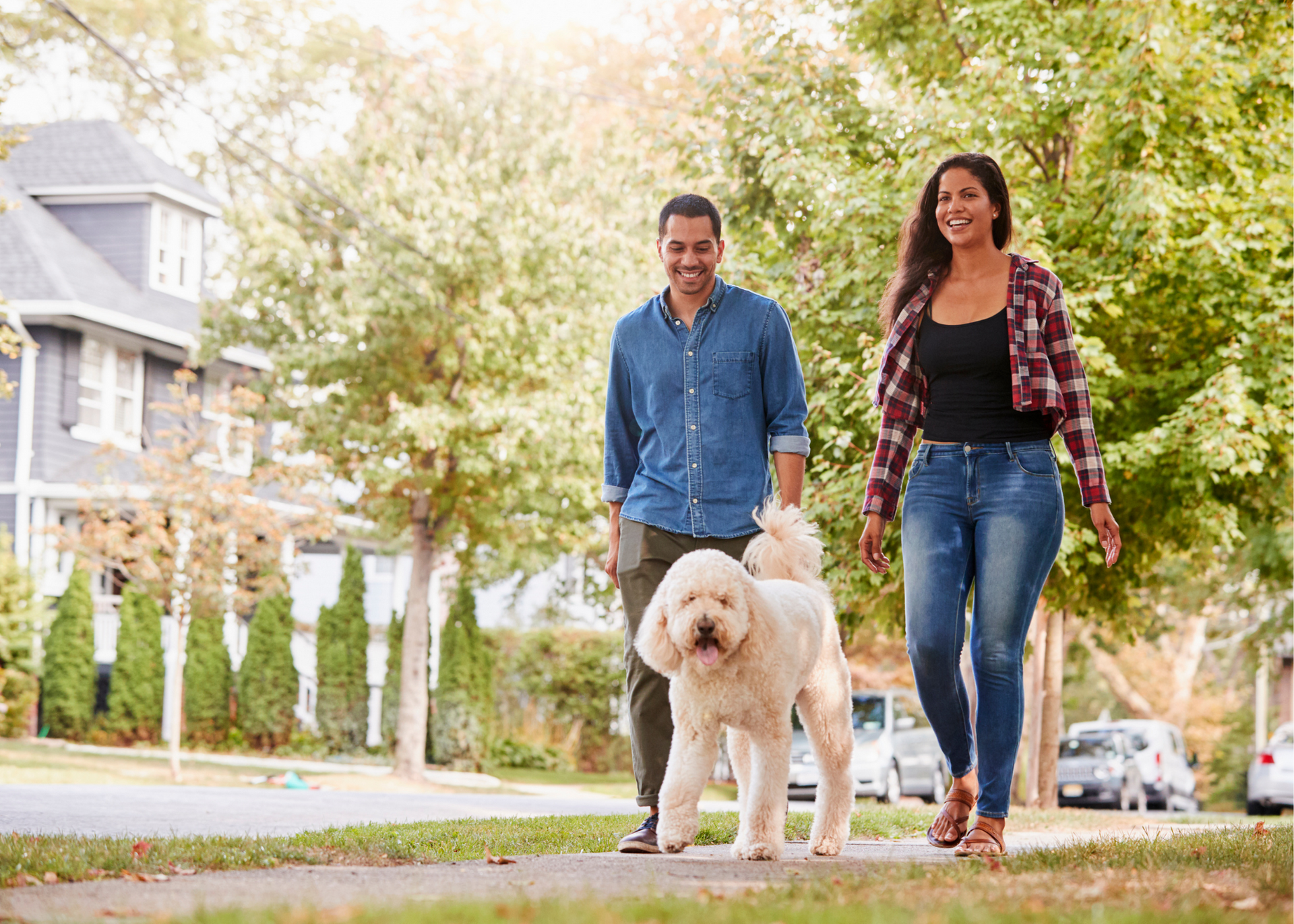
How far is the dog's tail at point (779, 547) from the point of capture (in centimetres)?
492

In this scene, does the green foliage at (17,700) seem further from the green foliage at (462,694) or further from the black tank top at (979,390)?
the black tank top at (979,390)

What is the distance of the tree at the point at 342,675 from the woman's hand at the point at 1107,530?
1790 cm

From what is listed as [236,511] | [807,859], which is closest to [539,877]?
[807,859]

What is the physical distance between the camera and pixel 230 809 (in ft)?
31.0

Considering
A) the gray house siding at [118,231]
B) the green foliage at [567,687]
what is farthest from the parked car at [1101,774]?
the gray house siding at [118,231]

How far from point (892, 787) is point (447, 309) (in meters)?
7.93

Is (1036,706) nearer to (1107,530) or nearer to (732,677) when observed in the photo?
(1107,530)

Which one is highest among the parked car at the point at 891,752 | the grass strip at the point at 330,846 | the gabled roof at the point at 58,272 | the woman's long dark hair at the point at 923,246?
the gabled roof at the point at 58,272

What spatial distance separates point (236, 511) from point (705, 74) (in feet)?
24.4

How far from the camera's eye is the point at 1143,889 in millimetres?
3449

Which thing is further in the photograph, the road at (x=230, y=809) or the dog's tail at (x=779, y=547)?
the road at (x=230, y=809)

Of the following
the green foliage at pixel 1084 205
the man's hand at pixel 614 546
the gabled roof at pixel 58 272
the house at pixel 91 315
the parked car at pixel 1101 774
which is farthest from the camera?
the house at pixel 91 315

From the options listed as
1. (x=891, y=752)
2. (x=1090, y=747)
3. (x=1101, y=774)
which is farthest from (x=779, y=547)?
(x=1090, y=747)

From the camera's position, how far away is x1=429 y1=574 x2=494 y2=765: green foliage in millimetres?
20672
